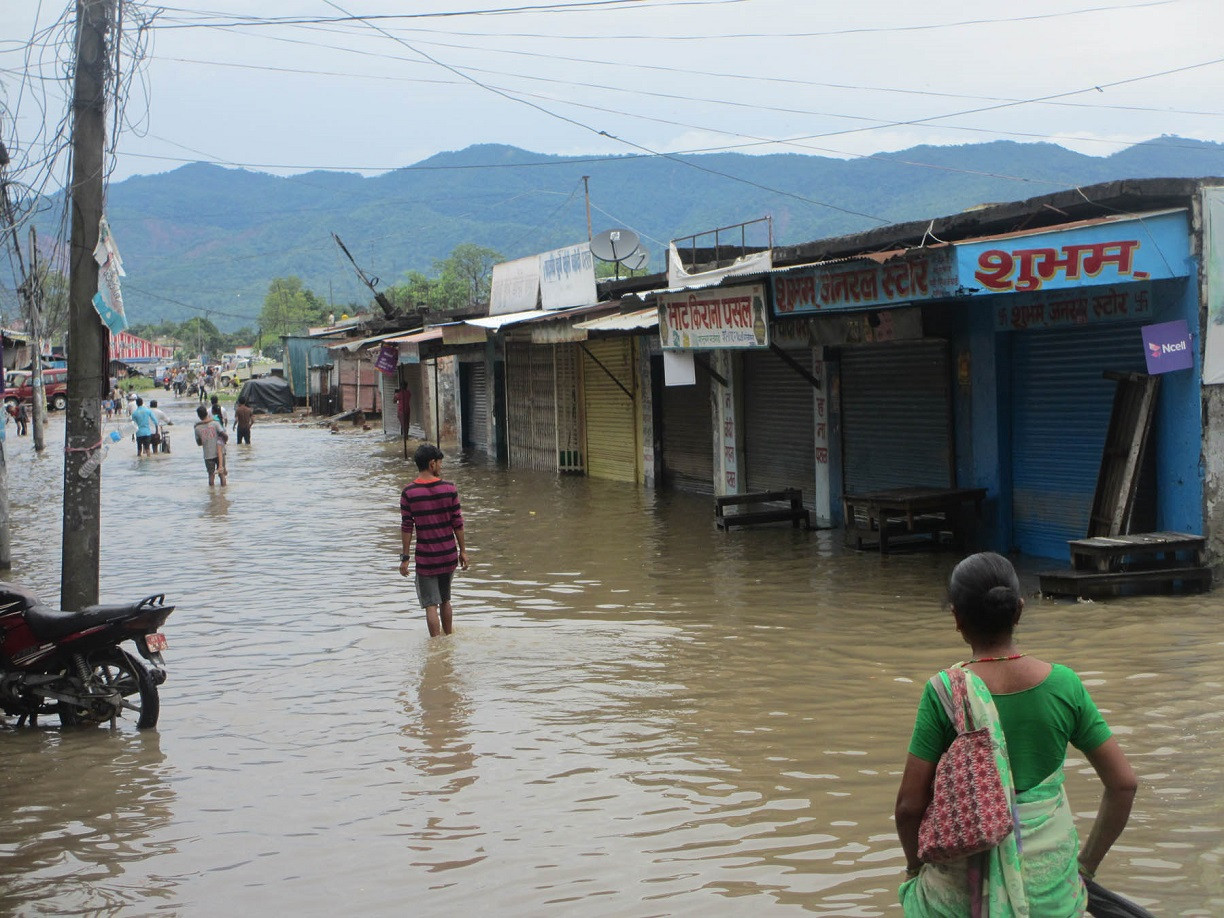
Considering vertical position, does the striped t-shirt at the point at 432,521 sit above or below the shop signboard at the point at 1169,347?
below

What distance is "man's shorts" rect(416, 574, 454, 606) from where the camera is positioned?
9.82 meters

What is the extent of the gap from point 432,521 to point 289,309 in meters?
150

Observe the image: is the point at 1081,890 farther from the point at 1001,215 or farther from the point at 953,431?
the point at 953,431

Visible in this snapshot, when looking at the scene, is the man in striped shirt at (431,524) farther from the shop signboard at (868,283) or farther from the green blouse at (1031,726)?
the green blouse at (1031,726)

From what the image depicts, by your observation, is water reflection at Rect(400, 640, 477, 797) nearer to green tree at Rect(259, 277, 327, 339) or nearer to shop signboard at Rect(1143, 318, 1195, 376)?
shop signboard at Rect(1143, 318, 1195, 376)

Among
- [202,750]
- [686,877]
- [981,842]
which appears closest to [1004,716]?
[981,842]

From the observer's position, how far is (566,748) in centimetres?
703

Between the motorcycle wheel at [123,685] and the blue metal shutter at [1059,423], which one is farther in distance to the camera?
the blue metal shutter at [1059,423]

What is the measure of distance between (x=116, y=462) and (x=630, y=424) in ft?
54.2

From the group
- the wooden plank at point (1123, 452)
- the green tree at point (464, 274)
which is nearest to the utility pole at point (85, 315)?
the wooden plank at point (1123, 452)

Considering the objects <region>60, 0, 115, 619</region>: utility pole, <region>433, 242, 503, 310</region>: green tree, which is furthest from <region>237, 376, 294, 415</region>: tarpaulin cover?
<region>60, 0, 115, 619</region>: utility pole

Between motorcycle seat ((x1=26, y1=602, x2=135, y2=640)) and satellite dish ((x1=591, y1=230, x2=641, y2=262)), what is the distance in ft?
55.5

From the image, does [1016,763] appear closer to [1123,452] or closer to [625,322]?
[1123,452]

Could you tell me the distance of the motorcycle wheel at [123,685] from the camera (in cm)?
781
